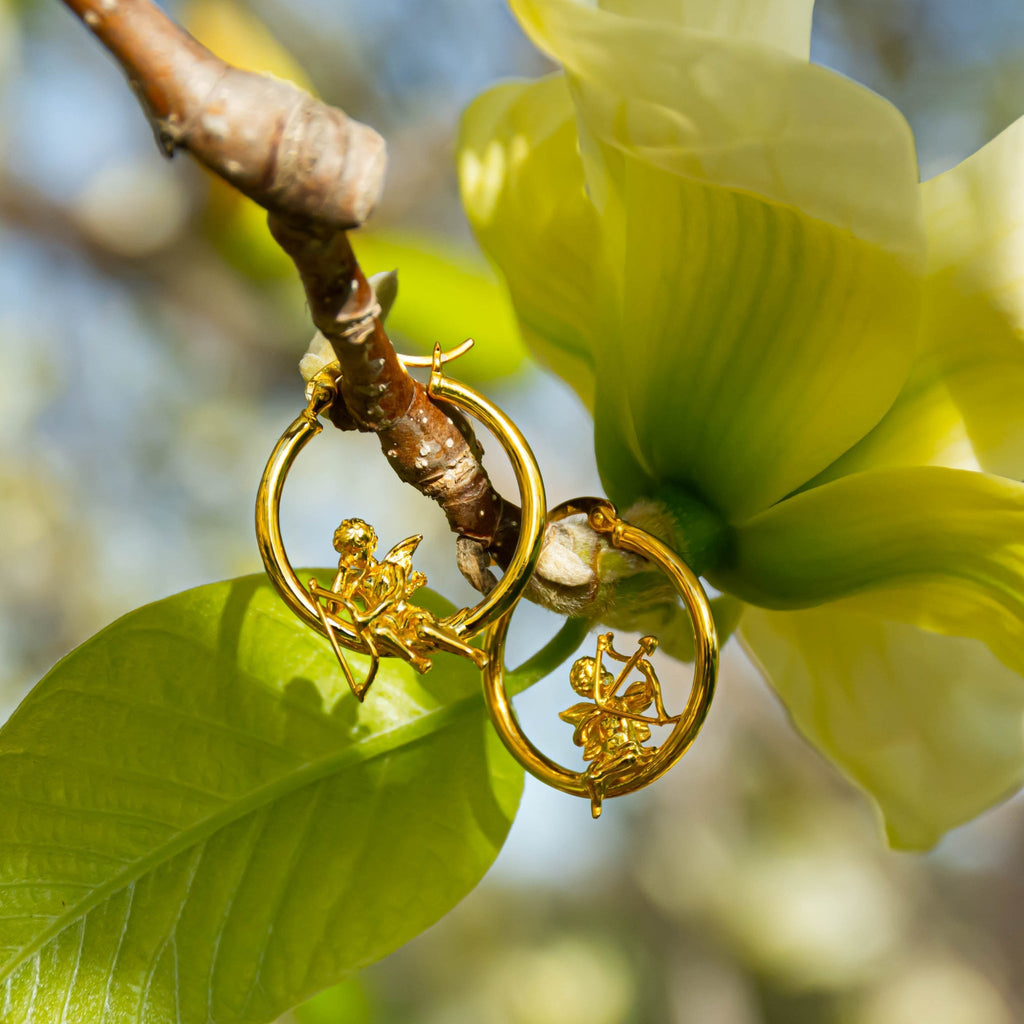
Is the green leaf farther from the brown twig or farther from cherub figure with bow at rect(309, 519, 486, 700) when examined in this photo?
the brown twig

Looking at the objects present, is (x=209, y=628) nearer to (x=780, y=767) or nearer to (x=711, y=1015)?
(x=711, y=1015)

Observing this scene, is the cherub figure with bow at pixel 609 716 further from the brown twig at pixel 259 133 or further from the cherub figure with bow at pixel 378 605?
the brown twig at pixel 259 133

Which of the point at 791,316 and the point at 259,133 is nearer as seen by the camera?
the point at 259,133

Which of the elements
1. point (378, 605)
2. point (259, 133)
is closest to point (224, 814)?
point (378, 605)

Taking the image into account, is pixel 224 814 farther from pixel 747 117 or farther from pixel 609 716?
pixel 747 117

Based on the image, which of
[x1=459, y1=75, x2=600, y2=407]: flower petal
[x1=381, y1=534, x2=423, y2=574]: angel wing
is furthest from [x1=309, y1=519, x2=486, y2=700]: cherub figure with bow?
[x1=459, y1=75, x2=600, y2=407]: flower petal

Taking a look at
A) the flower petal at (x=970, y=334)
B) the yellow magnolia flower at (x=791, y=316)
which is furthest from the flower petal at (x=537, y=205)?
the flower petal at (x=970, y=334)
